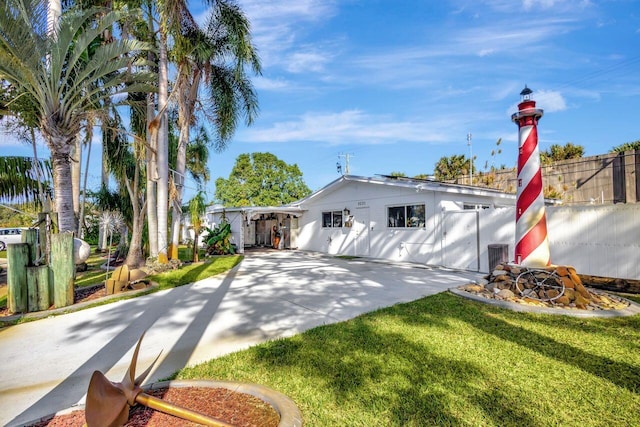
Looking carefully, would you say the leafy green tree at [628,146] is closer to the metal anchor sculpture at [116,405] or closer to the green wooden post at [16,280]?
the metal anchor sculpture at [116,405]

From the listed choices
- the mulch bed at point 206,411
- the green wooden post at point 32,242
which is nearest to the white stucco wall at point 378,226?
the mulch bed at point 206,411

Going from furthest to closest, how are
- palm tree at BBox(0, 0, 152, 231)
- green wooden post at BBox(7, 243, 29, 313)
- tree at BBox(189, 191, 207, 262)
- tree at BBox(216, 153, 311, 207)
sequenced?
tree at BBox(216, 153, 311, 207) → tree at BBox(189, 191, 207, 262) → palm tree at BBox(0, 0, 152, 231) → green wooden post at BBox(7, 243, 29, 313)

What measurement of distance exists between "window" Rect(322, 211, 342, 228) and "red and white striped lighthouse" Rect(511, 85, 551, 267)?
1057 cm

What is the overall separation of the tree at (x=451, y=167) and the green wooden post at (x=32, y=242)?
2928 centimetres

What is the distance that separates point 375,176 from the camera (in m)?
14.0

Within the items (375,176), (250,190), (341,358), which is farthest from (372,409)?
(250,190)

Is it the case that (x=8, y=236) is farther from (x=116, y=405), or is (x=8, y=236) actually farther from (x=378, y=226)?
(x=116, y=405)

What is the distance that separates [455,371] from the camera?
3311 millimetres

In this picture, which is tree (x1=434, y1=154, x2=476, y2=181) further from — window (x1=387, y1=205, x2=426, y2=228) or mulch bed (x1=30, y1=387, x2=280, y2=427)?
mulch bed (x1=30, y1=387, x2=280, y2=427)

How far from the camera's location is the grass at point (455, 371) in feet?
8.57

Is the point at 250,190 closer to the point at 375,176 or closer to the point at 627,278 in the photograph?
the point at 375,176

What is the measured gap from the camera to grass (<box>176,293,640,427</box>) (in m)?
2.61

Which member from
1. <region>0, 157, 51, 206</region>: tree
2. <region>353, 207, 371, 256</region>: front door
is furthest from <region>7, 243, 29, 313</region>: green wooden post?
<region>353, 207, 371, 256</region>: front door

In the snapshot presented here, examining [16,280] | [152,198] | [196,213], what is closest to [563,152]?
[196,213]
